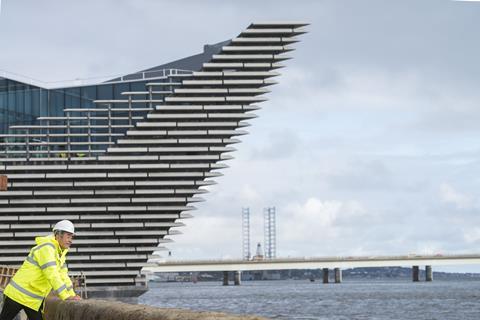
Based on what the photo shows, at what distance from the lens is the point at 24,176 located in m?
60.8

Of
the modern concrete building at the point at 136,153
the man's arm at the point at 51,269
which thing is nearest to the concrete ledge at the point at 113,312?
the man's arm at the point at 51,269

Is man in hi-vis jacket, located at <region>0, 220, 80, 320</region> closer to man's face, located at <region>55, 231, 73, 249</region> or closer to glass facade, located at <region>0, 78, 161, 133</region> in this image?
man's face, located at <region>55, 231, 73, 249</region>

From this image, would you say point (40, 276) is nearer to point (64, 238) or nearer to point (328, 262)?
point (64, 238)

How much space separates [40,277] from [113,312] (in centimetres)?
194

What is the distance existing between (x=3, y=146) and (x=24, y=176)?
247cm

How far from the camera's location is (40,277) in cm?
1134

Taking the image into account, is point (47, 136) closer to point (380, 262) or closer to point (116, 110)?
point (116, 110)

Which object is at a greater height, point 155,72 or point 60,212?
point 155,72

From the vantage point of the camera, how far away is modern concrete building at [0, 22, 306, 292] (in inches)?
2424

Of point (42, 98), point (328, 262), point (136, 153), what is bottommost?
point (328, 262)

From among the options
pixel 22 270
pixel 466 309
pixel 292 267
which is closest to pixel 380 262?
pixel 292 267

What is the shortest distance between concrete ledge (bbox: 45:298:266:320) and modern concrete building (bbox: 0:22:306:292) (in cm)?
4942

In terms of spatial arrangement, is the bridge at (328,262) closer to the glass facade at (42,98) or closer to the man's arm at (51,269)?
the glass facade at (42,98)

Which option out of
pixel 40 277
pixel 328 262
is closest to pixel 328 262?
pixel 328 262
